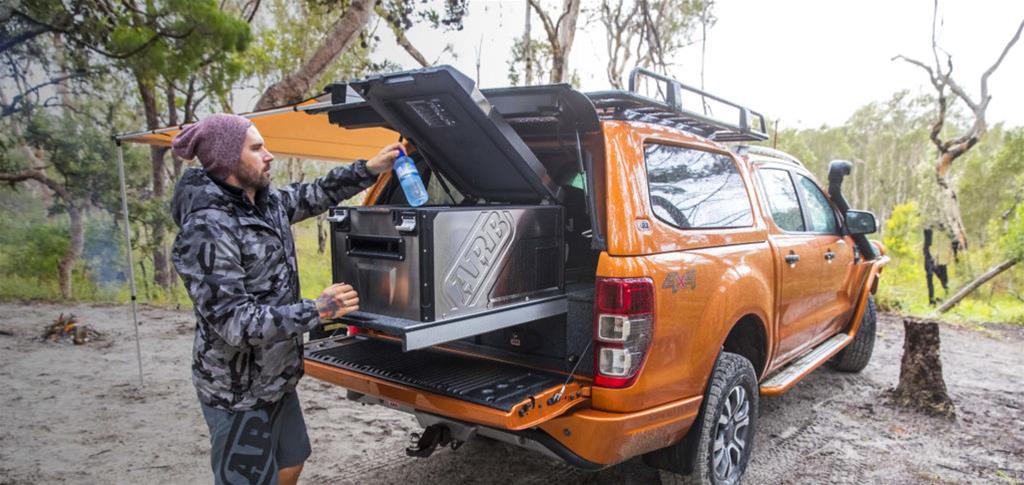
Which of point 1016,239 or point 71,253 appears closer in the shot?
point 1016,239

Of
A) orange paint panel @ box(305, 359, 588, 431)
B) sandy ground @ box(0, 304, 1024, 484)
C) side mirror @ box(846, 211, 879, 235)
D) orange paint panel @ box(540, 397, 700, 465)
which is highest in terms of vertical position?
side mirror @ box(846, 211, 879, 235)

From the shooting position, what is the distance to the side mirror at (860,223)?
180 inches

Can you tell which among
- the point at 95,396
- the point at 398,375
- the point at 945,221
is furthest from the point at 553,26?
the point at 398,375

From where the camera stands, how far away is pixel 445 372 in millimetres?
2680

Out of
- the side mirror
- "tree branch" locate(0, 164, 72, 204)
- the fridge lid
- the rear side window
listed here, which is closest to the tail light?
the rear side window

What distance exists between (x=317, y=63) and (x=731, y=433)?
24.3ft

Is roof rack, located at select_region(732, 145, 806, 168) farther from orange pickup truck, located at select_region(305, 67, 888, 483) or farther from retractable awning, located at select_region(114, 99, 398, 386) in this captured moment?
retractable awning, located at select_region(114, 99, 398, 386)

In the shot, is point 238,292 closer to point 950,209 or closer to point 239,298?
point 239,298

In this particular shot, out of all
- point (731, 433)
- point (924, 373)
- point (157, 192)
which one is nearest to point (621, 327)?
point (731, 433)

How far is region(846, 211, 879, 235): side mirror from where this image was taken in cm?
458

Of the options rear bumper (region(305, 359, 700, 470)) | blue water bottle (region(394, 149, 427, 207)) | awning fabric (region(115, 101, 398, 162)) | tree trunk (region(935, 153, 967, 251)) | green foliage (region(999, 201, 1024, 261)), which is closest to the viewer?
rear bumper (region(305, 359, 700, 470))

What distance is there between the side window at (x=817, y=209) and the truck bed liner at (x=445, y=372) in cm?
269

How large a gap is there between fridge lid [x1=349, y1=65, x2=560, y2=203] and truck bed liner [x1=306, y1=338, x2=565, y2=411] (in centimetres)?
82

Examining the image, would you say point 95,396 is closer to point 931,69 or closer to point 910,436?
point 910,436
